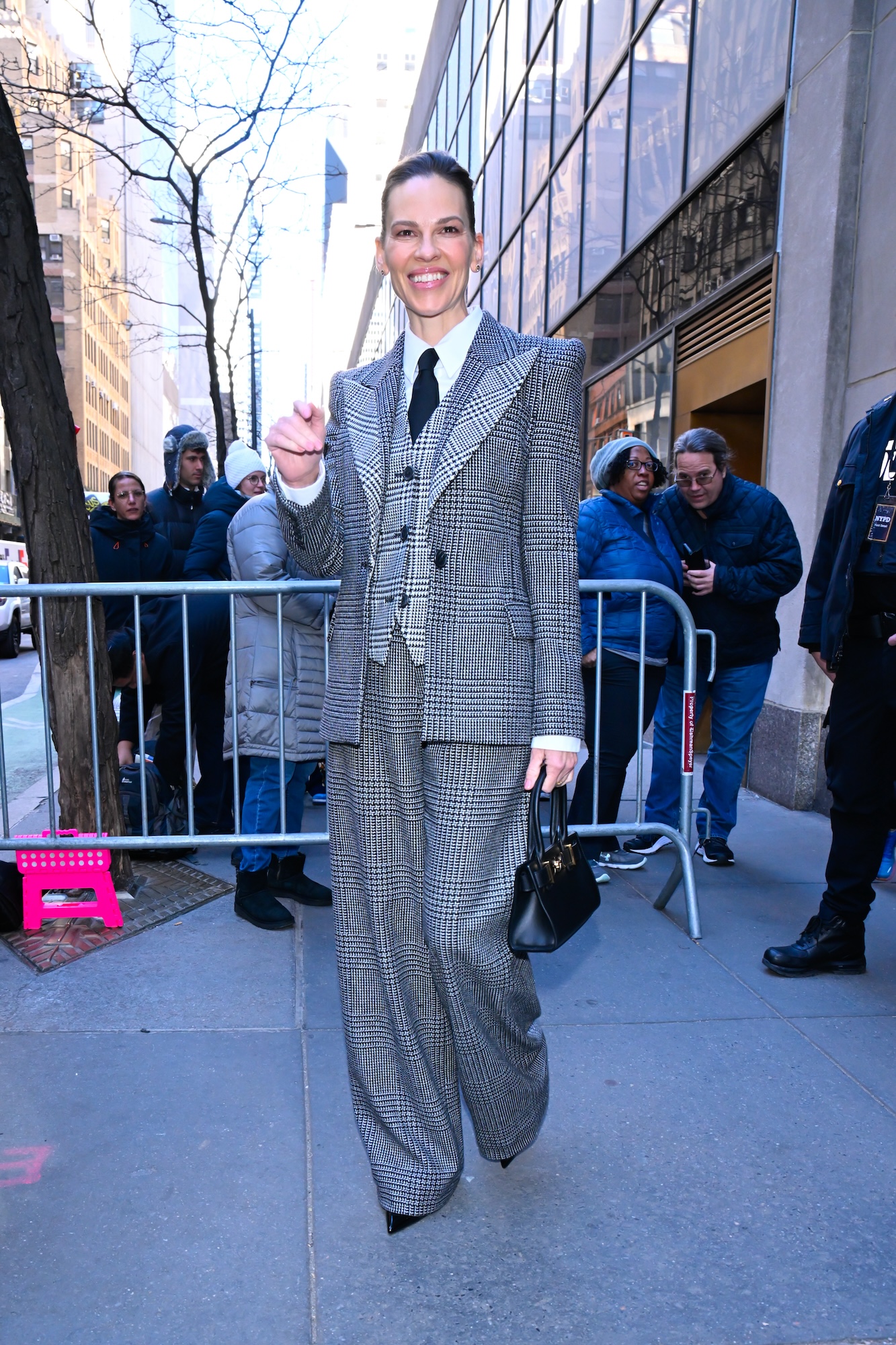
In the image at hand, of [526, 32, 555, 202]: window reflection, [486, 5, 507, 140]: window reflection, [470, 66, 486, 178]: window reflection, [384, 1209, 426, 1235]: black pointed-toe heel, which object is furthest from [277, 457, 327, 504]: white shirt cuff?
[470, 66, 486, 178]: window reflection

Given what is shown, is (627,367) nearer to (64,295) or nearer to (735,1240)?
(735,1240)

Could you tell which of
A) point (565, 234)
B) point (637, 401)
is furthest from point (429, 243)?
point (565, 234)

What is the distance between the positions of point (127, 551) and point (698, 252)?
4874 millimetres

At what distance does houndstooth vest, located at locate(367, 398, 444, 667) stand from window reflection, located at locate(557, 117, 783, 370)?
5.52 meters

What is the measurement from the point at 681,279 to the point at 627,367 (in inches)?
62.2

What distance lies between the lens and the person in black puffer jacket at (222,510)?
5691mm

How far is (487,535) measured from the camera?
210 cm

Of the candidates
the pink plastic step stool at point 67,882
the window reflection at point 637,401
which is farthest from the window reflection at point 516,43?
the pink plastic step stool at point 67,882

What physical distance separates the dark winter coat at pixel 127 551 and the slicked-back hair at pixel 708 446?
3.00 metres

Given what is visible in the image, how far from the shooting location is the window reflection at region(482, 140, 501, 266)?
16.1m

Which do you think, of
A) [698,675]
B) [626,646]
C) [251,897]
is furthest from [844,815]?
[251,897]

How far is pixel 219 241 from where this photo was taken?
12633 mm

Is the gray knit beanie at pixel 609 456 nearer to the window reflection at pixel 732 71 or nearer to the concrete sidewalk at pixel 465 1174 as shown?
the concrete sidewalk at pixel 465 1174

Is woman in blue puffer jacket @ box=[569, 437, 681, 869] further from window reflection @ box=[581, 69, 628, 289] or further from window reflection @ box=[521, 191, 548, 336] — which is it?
window reflection @ box=[521, 191, 548, 336]
